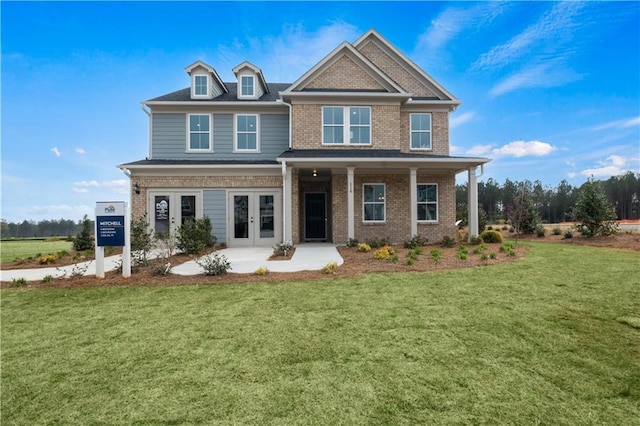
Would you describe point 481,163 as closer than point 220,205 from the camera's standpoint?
Yes

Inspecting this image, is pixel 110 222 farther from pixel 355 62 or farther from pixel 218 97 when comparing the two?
pixel 355 62

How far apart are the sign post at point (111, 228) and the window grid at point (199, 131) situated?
7.44m

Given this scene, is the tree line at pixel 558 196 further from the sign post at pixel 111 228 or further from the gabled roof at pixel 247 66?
the sign post at pixel 111 228

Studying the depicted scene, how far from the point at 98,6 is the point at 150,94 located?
3.85 metres

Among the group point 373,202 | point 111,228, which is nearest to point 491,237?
point 373,202

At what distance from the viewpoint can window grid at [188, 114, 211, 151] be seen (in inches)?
558

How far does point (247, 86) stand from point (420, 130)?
8808 mm

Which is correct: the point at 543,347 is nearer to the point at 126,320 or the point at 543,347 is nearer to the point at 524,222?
the point at 126,320

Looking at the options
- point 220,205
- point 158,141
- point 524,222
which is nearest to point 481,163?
point 524,222

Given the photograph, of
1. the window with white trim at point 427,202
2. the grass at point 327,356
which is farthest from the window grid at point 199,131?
the window with white trim at point 427,202

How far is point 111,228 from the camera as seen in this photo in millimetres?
7359

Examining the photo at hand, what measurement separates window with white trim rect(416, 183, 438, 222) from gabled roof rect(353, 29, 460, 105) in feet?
15.1

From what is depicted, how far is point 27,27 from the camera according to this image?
1231cm

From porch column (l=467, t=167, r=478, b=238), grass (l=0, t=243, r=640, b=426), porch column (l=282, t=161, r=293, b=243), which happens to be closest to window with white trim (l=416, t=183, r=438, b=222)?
porch column (l=467, t=167, r=478, b=238)
